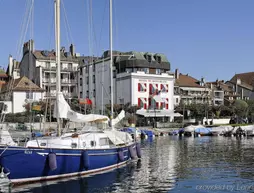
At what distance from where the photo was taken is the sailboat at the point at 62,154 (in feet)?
87.2

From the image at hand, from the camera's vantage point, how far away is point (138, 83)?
98625 mm

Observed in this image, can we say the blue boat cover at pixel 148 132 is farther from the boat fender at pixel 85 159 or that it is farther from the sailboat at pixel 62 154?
the boat fender at pixel 85 159

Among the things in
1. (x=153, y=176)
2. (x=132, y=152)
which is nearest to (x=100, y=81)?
(x=132, y=152)

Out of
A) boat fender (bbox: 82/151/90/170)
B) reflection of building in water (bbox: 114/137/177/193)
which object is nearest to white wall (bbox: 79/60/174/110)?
reflection of building in water (bbox: 114/137/177/193)

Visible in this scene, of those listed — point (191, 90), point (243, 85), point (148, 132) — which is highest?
point (243, 85)

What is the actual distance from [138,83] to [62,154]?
70.9m

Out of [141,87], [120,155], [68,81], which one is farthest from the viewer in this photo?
[68,81]

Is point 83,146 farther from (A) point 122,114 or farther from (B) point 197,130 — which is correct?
(B) point 197,130

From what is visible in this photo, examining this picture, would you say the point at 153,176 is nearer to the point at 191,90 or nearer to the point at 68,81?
the point at 68,81

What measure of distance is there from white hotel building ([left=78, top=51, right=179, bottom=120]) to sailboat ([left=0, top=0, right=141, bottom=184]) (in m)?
60.6

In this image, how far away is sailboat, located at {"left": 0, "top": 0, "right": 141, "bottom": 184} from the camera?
2658cm

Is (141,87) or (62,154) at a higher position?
(141,87)

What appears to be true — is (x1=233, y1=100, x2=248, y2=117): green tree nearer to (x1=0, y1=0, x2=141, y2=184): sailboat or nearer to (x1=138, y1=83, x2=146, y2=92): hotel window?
(x1=138, y1=83, x2=146, y2=92): hotel window

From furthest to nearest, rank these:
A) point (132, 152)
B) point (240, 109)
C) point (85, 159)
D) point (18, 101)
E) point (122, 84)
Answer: point (240, 109) < point (122, 84) < point (18, 101) < point (132, 152) < point (85, 159)
